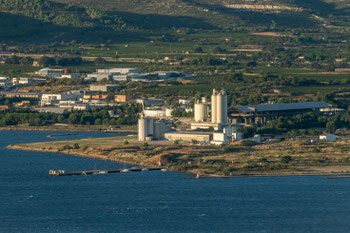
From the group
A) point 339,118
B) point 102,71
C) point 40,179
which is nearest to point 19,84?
point 102,71

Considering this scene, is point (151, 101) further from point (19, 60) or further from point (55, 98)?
point (19, 60)

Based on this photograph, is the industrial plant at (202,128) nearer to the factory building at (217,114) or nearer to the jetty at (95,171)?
the factory building at (217,114)

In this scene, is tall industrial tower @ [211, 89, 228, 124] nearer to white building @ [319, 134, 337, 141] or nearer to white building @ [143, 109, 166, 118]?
white building @ [319, 134, 337, 141]

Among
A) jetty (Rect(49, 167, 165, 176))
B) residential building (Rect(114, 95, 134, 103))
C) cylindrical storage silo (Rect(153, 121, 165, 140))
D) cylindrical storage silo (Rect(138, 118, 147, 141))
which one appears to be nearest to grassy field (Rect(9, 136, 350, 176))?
cylindrical storage silo (Rect(138, 118, 147, 141))

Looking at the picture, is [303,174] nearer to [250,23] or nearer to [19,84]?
[19,84]

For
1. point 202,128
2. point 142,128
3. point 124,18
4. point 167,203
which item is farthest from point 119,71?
point 167,203
